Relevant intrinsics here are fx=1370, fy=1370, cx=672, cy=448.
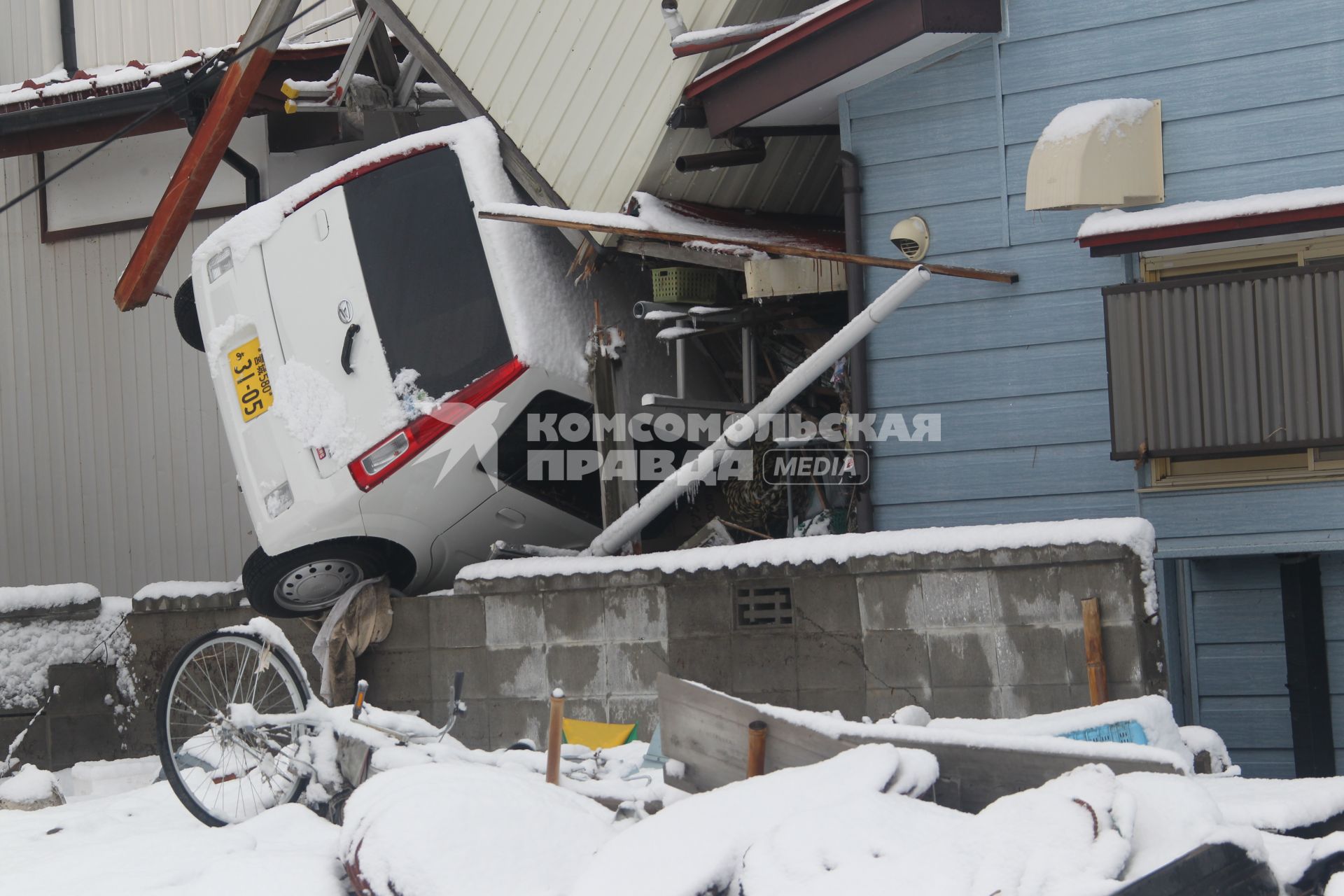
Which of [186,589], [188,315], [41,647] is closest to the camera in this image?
[186,589]

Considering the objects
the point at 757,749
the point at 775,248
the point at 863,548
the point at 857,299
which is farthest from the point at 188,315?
the point at 757,749

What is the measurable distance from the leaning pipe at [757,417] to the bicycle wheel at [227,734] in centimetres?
189

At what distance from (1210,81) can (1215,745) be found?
3214 mm

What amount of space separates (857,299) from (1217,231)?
1977mm

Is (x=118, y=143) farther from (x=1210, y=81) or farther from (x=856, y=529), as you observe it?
(x=1210, y=81)

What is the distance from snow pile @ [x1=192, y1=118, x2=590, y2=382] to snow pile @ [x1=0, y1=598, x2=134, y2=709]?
2.73 metres

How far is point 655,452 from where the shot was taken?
8.26m

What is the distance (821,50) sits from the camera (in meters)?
7.19

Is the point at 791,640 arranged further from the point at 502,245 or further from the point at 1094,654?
the point at 502,245

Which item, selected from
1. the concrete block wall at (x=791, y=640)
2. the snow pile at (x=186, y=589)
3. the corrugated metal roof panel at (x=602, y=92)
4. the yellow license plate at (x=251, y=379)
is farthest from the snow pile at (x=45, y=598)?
the corrugated metal roof panel at (x=602, y=92)

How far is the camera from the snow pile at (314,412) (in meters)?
7.43

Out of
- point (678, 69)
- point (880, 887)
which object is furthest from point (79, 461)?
point (880, 887)

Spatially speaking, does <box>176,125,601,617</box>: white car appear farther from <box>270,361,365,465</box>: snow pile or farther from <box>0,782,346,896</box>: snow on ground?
<box>0,782,346,896</box>: snow on ground

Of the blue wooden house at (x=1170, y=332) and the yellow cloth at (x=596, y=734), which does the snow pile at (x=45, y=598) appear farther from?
the blue wooden house at (x=1170, y=332)
